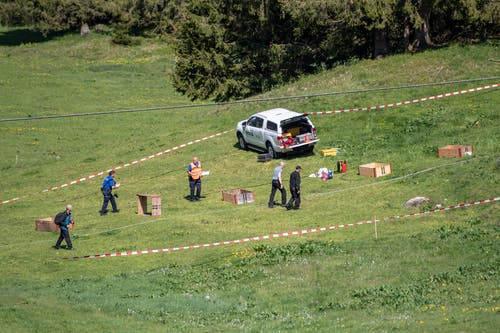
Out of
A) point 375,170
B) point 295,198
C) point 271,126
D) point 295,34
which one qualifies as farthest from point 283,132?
point 295,34

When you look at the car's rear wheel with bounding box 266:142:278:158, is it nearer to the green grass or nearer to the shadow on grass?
the green grass

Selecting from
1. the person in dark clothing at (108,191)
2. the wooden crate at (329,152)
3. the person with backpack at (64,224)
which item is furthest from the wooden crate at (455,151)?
the person with backpack at (64,224)

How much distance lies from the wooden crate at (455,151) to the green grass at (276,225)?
0.38 metres

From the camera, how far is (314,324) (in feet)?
58.7

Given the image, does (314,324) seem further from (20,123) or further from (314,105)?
(20,123)

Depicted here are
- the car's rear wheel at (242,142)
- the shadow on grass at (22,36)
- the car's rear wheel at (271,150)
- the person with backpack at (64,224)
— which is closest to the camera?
the person with backpack at (64,224)

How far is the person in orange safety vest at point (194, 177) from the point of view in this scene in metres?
32.0

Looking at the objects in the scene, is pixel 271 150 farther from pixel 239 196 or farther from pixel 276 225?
pixel 276 225

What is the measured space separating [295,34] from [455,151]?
20973mm

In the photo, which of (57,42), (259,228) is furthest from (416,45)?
(57,42)

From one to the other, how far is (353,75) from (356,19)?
3.48 m

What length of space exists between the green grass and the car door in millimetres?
728

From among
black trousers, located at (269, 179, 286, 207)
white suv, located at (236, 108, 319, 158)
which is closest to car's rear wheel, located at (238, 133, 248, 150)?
white suv, located at (236, 108, 319, 158)

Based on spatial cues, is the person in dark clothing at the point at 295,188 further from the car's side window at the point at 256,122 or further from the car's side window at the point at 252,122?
the car's side window at the point at 252,122
